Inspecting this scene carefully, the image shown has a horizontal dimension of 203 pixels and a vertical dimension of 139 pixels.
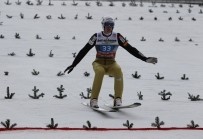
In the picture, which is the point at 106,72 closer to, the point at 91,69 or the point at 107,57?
the point at 107,57

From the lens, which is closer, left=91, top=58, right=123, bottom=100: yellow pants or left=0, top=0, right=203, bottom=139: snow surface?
left=0, top=0, right=203, bottom=139: snow surface

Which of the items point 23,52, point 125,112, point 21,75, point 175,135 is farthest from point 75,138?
point 23,52

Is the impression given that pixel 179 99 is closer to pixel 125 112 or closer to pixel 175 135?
pixel 125 112

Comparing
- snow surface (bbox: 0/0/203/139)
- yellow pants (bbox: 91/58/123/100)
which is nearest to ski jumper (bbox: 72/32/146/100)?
yellow pants (bbox: 91/58/123/100)

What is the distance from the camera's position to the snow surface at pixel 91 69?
8.26 metres

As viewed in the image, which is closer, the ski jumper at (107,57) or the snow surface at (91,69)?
the snow surface at (91,69)

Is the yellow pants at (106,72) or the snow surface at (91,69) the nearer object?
the snow surface at (91,69)

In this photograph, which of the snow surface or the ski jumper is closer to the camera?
the snow surface

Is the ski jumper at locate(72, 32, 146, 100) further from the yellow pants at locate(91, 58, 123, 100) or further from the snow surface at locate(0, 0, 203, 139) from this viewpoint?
the snow surface at locate(0, 0, 203, 139)

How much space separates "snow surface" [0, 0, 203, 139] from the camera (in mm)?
8258

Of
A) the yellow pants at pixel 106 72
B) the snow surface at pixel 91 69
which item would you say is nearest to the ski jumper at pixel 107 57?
the yellow pants at pixel 106 72

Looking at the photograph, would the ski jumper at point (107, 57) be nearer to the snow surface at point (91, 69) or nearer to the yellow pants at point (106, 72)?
the yellow pants at point (106, 72)

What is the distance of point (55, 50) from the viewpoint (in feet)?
51.2

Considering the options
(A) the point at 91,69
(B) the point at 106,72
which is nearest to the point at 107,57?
(B) the point at 106,72
